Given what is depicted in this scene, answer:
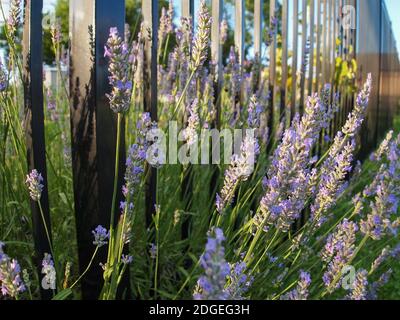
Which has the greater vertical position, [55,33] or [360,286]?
[55,33]

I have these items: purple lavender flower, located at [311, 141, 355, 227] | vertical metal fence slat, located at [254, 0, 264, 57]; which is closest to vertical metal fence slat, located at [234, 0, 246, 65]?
vertical metal fence slat, located at [254, 0, 264, 57]

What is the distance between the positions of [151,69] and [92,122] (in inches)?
14.1

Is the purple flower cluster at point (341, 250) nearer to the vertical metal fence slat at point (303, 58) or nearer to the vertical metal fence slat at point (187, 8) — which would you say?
the vertical metal fence slat at point (187, 8)

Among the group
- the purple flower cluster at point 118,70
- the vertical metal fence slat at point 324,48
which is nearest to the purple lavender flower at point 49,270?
the purple flower cluster at point 118,70

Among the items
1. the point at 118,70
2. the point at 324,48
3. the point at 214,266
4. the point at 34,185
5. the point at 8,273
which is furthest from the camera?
the point at 324,48

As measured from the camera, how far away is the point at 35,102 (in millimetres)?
1200

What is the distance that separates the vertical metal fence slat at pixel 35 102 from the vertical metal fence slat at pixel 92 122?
0.08 metres

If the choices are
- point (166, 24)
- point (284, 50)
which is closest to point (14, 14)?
point (166, 24)

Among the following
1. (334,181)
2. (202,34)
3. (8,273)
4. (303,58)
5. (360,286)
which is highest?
(303,58)

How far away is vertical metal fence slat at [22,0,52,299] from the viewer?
1187 mm

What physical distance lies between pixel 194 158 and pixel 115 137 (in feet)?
1.80

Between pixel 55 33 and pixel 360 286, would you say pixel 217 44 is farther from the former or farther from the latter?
pixel 360 286

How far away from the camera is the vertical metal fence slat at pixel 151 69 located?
4.85ft
